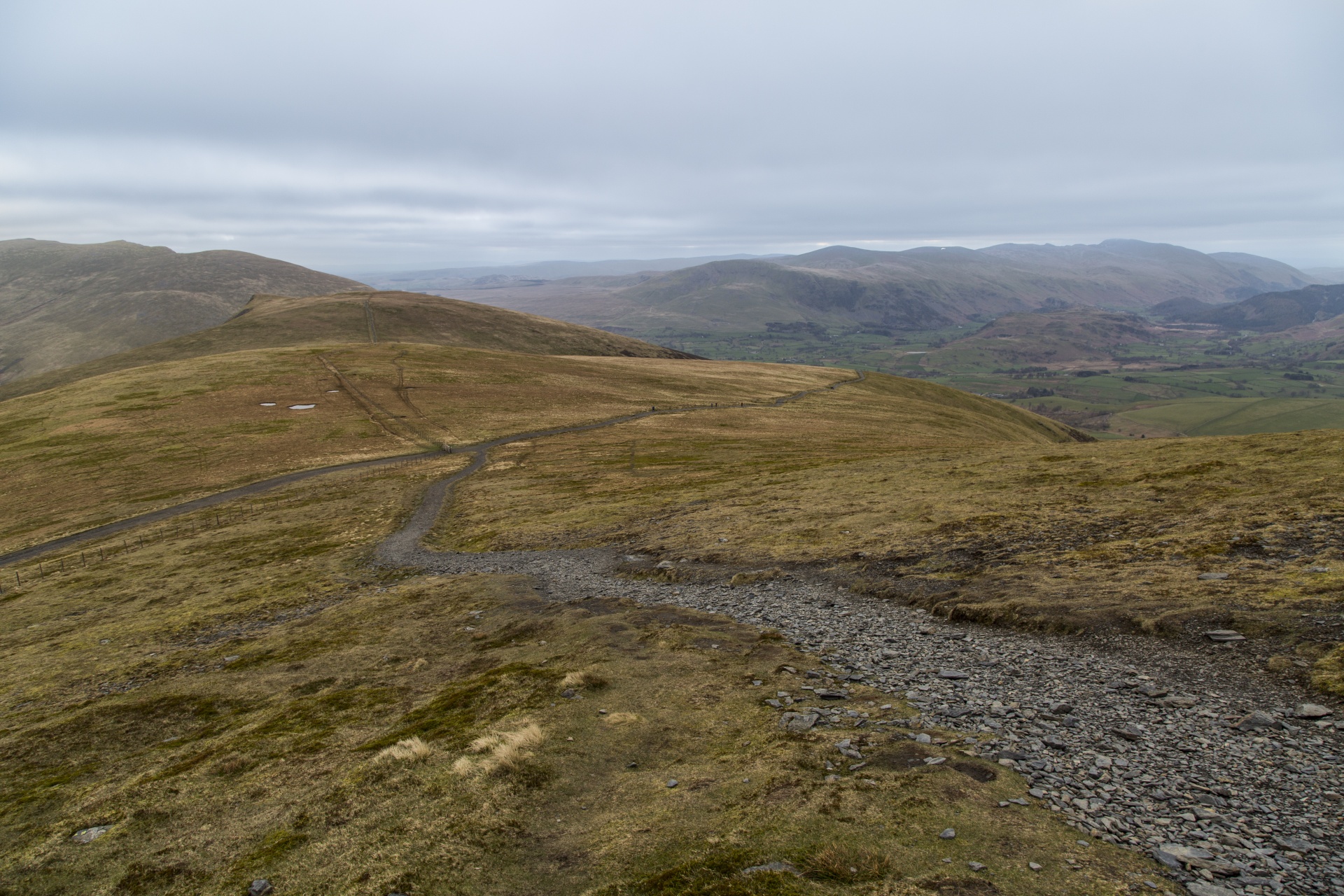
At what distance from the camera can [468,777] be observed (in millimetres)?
16750

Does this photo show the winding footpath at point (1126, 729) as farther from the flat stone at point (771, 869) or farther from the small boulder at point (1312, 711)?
the flat stone at point (771, 869)

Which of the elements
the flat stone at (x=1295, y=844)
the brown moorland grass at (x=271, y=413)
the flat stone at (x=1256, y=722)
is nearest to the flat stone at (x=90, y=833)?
the flat stone at (x=1295, y=844)

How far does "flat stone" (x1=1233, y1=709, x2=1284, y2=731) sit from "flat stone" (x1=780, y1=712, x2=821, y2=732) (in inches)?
426

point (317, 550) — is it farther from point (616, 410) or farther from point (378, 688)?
point (616, 410)

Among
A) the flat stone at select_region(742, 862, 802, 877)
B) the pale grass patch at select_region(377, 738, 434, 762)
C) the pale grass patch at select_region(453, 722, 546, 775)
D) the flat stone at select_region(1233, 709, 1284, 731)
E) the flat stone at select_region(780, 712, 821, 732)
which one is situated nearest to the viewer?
the flat stone at select_region(742, 862, 802, 877)

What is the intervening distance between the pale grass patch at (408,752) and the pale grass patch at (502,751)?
4.02 ft

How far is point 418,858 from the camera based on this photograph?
551 inches

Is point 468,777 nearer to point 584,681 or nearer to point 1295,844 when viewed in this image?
point 584,681

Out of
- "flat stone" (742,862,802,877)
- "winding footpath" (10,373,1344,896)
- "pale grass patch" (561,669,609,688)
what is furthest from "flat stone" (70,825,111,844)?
"winding footpath" (10,373,1344,896)

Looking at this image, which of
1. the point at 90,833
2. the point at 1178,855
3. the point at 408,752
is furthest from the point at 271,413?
the point at 1178,855

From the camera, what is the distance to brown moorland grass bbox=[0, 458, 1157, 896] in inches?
517

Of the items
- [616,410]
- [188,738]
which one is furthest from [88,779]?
[616,410]

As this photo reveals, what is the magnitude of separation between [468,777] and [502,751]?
3.42 feet

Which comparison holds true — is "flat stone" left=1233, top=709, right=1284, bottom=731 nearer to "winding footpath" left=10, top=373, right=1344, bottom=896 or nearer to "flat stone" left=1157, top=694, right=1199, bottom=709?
"winding footpath" left=10, top=373, right=1344, bottom=896
